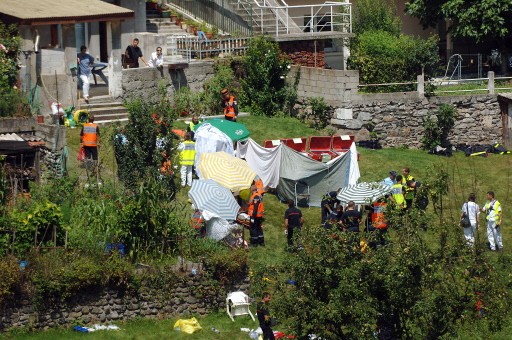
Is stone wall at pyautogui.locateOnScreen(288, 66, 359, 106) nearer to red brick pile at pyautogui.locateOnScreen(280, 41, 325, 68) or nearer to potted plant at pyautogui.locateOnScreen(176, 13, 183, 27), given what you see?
red brick pile at pyautogui.locateOnScreen(280, 41, 325, 68)

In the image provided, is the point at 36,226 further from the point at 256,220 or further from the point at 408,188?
the point at 408,188

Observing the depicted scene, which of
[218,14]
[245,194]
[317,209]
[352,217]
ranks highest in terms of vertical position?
[218,14]

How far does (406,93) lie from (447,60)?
6.59 m

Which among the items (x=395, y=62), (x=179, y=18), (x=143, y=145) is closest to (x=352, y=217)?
(x=143, y=145)

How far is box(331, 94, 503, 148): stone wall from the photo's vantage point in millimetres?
35250

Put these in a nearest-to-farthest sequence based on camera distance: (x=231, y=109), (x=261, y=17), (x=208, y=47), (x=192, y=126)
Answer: (x=192, y=126) → (x=231, y=109) → (x=208, y=47) → (x=261, y=17)

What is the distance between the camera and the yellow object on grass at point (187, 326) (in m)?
24.7

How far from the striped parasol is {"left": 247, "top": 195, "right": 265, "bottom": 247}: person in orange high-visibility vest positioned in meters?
1.73

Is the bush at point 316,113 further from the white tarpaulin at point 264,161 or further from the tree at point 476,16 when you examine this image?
the tree at point 476,16

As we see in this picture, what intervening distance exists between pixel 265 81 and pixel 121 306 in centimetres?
1157

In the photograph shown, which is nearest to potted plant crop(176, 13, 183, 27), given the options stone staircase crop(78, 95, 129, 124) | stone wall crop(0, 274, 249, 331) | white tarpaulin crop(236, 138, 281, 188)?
→ stone staircase crop(78, 95, 129, 124)

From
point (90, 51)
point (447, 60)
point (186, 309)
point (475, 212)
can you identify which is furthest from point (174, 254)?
point (447, 60)

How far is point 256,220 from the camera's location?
2770 centimetres

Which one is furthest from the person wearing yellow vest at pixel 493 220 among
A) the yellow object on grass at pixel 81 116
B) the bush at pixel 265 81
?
the yellow object on grass at pixel 81 116
